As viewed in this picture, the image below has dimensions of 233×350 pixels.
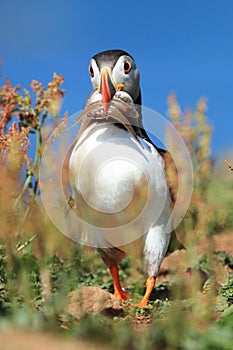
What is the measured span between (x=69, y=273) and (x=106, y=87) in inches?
64.3

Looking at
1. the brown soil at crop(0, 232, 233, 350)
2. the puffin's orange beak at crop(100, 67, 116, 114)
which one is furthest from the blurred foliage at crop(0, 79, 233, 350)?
the puffin's orange beak at crop(100, 67, 116, 114)

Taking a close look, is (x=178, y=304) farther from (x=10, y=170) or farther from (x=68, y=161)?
(x=68, y=161)

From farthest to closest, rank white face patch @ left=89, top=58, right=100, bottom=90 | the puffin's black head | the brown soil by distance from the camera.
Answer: white face patch @ left=89, top=58, right=100, bottom=90, the puffin's black head, the brown soil

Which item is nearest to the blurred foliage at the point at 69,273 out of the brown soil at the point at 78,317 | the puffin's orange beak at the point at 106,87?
the brown soil at the point at 78,317

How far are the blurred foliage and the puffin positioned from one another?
0.36 m

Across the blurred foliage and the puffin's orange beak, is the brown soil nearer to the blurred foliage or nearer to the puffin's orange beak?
the blurred foliage

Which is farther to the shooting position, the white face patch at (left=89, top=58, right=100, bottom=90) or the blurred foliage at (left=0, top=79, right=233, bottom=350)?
the white face patch at (left=89, top=58, right=100, bottom=90)

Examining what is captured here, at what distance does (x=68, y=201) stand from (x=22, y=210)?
0.77 meters

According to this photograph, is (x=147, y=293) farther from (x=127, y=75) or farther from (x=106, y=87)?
(x=127, y=75)

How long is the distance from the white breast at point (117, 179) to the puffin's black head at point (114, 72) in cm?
30

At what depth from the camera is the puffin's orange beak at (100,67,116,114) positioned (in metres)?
4.38

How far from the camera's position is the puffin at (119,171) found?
433cm

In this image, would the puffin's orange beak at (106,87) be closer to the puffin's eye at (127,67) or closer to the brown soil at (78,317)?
the puffin's eye at (127,67)

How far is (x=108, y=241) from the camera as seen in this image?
15.5 ft
